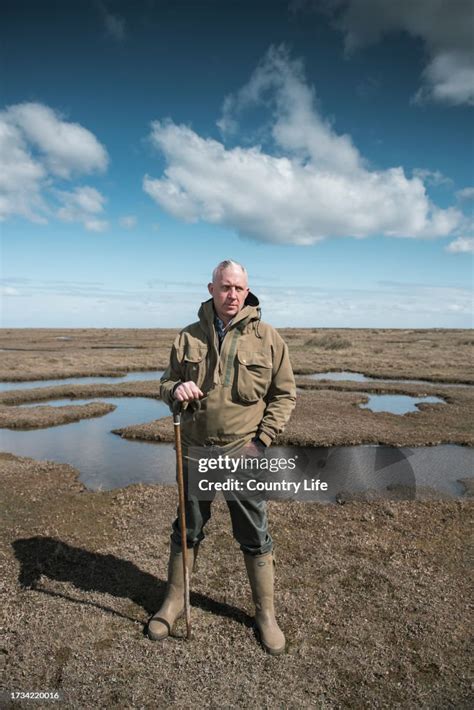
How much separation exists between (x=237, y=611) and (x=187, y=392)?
3093 millimetres

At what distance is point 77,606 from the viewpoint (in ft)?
17.9

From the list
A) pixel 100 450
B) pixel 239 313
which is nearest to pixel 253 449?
pixel 239 313

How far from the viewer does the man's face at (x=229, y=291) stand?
450 centimetres

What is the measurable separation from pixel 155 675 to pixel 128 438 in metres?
12.2

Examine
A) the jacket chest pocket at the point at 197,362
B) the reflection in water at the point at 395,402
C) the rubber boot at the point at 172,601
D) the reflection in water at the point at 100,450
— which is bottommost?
the reflection in water at the point at 100,450

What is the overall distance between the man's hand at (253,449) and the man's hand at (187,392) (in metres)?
0.80

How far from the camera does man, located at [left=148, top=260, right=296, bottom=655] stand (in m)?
4.59

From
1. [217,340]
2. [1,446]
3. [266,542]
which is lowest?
[1,446]

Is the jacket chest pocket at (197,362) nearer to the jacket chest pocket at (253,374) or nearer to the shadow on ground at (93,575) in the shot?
the jacket chest pocket at (253,374)

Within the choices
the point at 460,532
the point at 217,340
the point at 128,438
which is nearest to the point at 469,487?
the point at 460,532

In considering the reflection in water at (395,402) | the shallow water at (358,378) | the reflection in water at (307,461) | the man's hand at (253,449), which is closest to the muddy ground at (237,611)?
the man's hand at (253,449)

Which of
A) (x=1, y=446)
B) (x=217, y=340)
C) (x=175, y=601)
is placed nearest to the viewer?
(x=217, y=340)

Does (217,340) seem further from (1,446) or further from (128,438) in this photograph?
(1,446)

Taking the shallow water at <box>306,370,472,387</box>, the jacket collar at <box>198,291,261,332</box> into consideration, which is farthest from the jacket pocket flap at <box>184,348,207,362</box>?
the shallow water at <box>306,370,472,387</box>
